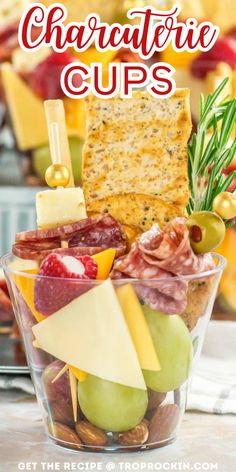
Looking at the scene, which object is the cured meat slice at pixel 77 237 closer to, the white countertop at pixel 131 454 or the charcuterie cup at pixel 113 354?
the charcuterie cup at pixel 113 354

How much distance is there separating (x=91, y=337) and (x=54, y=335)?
0.11 ft

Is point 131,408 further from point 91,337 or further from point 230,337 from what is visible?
point 230,337

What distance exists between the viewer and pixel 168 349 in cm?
73

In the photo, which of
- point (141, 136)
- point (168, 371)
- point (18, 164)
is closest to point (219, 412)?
point (168, 371)

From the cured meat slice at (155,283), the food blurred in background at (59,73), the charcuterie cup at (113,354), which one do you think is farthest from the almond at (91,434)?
the food blurred in background at (59,73)

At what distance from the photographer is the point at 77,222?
774mm

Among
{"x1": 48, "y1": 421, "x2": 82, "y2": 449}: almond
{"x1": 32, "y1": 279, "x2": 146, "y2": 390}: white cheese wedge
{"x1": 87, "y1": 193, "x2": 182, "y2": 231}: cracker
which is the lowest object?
{"x1": 48, "y1": 421, "x2": 82, "y2": 449}: almond

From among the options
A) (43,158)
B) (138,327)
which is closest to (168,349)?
(138,327)

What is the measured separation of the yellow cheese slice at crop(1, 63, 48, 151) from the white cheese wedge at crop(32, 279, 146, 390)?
0.66 metres

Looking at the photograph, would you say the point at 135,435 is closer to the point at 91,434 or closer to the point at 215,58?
the point at 91,434

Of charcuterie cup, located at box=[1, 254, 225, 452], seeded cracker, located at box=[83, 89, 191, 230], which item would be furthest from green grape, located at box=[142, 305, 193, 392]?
seeded cracker, located at box=[83, 89, 191, 230]

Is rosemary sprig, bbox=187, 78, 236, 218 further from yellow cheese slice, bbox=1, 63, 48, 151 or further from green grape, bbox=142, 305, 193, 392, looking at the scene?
yellow cheese slice, bbox=1, 63, 48, 151

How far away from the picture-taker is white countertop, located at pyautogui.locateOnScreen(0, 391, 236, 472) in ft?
2.41

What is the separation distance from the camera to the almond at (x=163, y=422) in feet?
2.50
